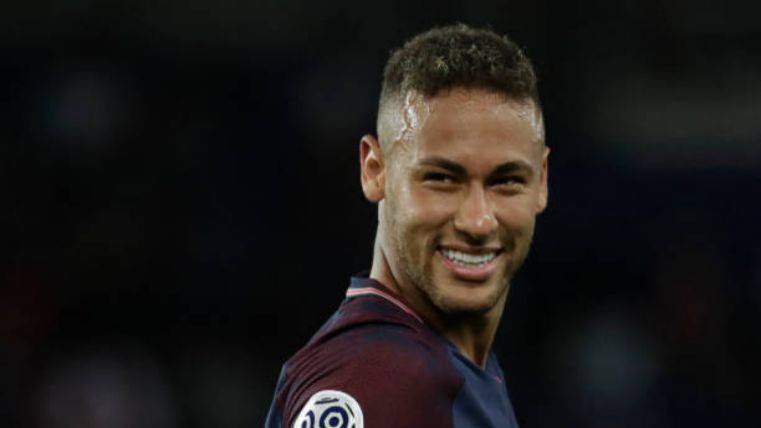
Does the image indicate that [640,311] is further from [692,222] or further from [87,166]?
[87,166]

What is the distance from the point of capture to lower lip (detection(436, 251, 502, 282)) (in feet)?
8.38

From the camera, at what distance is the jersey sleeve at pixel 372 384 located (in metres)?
2.18

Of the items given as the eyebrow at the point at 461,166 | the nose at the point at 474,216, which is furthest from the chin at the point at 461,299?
the eyebrow at the point at 461,166

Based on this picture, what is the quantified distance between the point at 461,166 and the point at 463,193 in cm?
6

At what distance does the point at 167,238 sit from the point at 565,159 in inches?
108

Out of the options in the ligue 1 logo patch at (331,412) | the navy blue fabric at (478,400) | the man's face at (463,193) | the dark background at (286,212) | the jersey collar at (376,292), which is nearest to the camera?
the ligue 1 logo patch at (331,412)

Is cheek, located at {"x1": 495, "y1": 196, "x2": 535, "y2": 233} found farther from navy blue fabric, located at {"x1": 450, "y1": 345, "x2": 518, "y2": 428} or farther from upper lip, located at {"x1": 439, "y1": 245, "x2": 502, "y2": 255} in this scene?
navy blue fabric, located at {"x1": 450, "y1": 345, "x2": 518, "y2": 428}

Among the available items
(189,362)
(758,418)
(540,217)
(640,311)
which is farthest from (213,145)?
(758,418)

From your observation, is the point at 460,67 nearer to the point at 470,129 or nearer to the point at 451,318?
the point at 470,129

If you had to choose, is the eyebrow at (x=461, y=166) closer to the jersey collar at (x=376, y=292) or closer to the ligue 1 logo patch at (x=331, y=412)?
the jersey collar at (x=376, y=292)

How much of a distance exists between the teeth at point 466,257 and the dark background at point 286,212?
15.6 feet

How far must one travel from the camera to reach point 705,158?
808 cm

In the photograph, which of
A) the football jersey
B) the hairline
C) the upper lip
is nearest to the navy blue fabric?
the football jersey

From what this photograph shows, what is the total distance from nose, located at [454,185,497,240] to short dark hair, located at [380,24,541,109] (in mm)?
244
